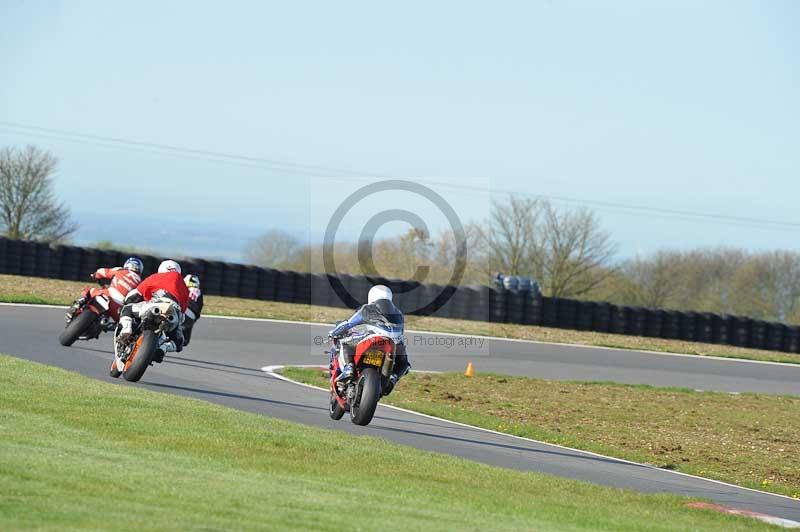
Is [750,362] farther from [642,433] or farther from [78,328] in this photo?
[78,328]

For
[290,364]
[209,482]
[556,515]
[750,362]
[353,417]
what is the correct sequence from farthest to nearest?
1. [750,362]
2. [290,364]
3. [353,417]
4. [556,515]
5. [209,482]

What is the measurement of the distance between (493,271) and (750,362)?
89.7 ft

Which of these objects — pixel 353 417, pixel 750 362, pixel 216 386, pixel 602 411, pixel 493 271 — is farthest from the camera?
pixel 493 271

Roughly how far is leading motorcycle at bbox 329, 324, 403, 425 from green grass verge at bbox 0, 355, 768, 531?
922 mm

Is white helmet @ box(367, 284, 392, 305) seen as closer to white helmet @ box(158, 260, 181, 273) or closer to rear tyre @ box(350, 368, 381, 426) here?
rear tyre @ box(350, 368, 381, 426)

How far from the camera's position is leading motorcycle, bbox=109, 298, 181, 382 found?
46.8 feet

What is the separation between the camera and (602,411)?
19.1 m

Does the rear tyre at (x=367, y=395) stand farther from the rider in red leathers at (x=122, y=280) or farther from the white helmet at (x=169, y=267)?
the rider in red leathers at (x=122, y=280)

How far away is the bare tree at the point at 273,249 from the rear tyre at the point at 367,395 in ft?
189

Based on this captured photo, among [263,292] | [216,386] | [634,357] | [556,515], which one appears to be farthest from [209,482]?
[263,292]

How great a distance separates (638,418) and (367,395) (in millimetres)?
7257

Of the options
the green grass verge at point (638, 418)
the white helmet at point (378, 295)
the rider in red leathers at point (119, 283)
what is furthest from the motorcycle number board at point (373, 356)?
the rider in red leathers at point (119, 283)

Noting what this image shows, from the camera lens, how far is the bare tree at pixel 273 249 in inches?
2849
